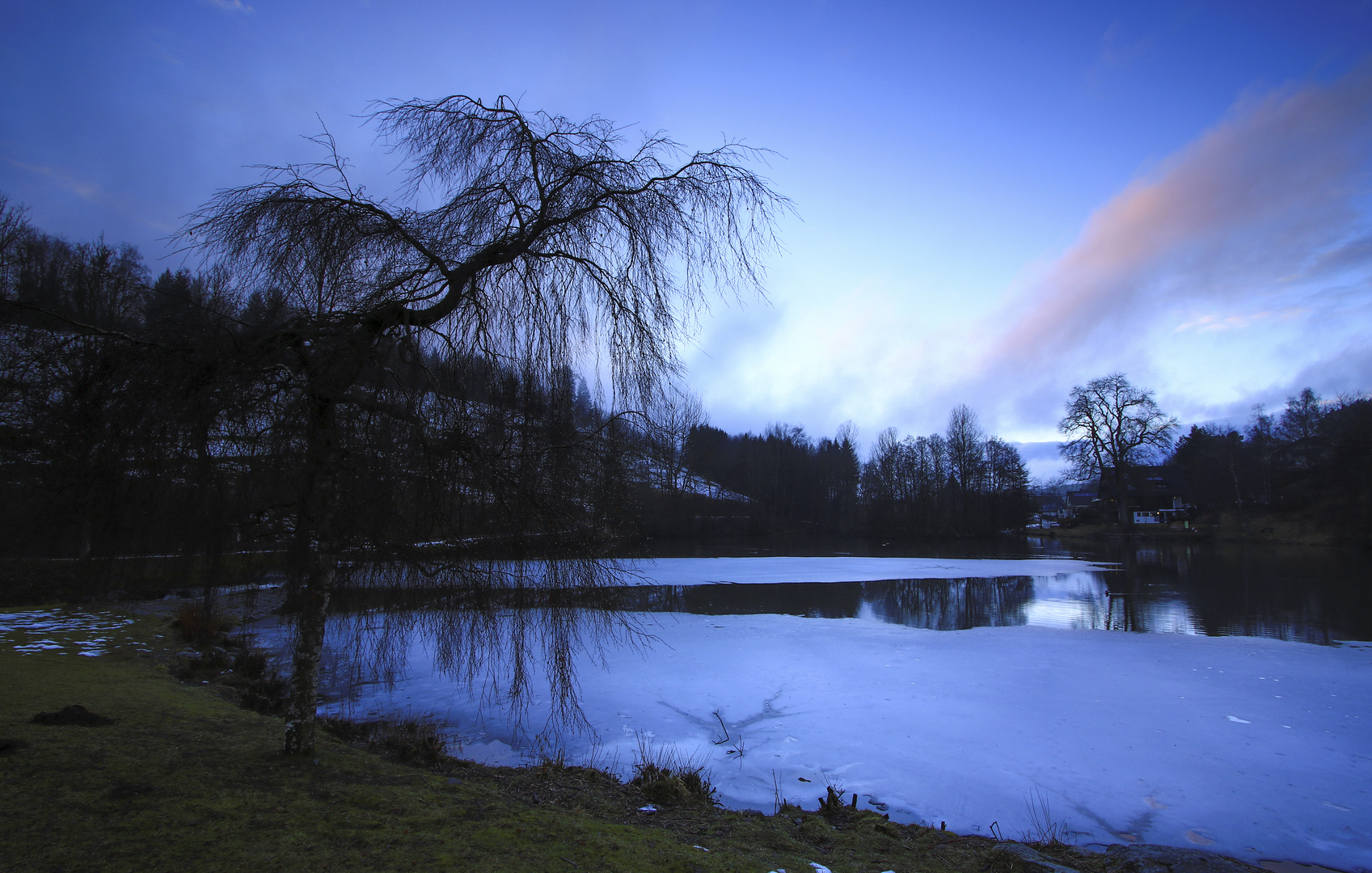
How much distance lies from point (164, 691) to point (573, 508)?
565cm

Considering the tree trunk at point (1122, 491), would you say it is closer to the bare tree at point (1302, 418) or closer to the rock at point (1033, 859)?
the bare tree at point (1302, 418)

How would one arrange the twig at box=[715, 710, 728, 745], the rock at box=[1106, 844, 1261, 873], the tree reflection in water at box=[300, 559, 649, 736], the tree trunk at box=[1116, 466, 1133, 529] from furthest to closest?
the tree trunk at box=[1116, 466, 1133, 529] < the twig at box=[715, 710, 728, 745] < the rock at box=[1106, 844, 1261, 873] < the tree reflection in water at box=[300, 559, 649, 736]

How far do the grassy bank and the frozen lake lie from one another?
598 millimetres

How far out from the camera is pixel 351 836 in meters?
2.98

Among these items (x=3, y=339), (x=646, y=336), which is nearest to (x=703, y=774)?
(x=646, y=336)

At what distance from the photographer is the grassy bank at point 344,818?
276cm

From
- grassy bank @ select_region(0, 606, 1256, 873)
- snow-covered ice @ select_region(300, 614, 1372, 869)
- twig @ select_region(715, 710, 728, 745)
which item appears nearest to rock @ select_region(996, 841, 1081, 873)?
grassy bank @ select_region(0, 606, 1256, 873)

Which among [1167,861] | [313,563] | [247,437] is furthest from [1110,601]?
[247,437]

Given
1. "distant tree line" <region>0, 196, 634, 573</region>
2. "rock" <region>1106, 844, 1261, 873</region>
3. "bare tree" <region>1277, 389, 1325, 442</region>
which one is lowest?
"rock" <region>1106, 844, 1261, 873</region>

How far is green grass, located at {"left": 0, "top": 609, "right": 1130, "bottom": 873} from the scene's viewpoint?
2.75 metres

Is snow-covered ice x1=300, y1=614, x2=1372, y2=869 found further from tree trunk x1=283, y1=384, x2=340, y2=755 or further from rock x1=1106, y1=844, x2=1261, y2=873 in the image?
tree trunk x1=283, y1=384, x2=340, y2=755

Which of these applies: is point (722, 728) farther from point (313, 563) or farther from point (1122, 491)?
point (1122, 491)

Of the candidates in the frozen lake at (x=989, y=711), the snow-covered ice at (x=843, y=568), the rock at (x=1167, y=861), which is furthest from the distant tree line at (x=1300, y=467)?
the rock at (x=1167, y=861)

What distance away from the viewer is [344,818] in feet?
10.4
